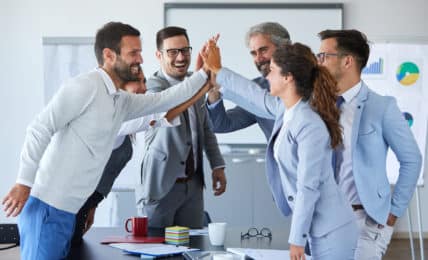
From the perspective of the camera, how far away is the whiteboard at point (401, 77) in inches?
219

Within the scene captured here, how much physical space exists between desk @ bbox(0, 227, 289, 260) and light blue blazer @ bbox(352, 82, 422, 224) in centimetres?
40

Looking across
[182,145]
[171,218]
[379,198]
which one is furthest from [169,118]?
[379,198]

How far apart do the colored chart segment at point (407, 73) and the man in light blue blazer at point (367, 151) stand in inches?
124

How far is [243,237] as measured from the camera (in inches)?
107

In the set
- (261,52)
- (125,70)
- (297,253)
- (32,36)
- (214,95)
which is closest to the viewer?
(297,253)

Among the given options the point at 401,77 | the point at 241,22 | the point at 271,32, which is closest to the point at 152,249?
the point at 271,32

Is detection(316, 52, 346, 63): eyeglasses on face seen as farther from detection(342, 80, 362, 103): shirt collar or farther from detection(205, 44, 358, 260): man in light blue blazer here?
detection(205, 44, 358, 260): man in light blue blazer

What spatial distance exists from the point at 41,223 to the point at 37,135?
0.31m

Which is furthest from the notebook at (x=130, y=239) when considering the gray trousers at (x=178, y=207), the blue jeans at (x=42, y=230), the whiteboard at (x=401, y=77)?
the whiteboard at (x=401, y=77)

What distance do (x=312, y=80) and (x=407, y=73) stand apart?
11.8 ft

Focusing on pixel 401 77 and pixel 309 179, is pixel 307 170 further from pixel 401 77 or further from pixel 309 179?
pixel 401 77

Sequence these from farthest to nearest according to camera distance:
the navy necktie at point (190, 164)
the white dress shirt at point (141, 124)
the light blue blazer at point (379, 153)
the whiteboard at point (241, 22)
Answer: the whiteboard at point (241, 22) → the navy necktie at point (190, 164) → the white dress shirt at point (141, 124) → the light blue blazer at point (379, 153)

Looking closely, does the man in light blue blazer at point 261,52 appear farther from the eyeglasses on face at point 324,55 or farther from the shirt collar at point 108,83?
the shirt collar at point 108,83

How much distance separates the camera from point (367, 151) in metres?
2.47
